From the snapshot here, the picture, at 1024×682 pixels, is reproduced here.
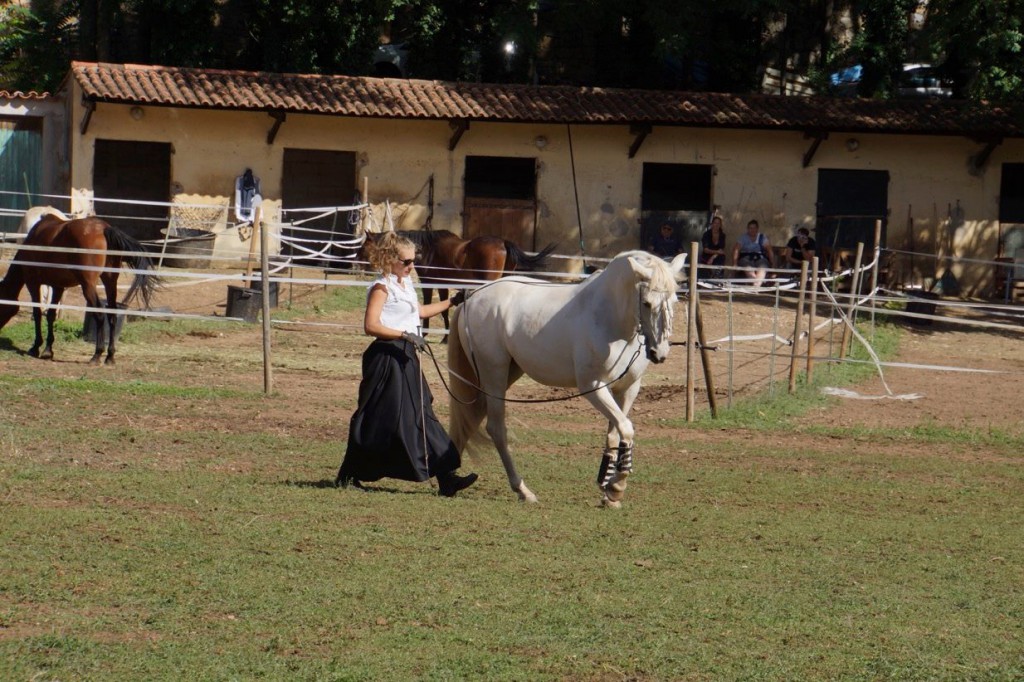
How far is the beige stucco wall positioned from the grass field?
50.8 ft

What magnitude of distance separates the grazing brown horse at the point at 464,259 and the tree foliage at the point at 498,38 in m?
10.2

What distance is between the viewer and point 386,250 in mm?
8164

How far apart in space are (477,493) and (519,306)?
4.04 ft

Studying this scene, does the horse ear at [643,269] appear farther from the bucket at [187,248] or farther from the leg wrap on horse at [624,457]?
the bucket at [187,248]

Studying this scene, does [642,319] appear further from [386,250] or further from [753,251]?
[753,251]

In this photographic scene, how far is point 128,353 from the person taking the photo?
15734 mm

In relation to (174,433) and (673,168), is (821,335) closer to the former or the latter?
(673,168)

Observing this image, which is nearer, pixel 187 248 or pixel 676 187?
pixel 187 248

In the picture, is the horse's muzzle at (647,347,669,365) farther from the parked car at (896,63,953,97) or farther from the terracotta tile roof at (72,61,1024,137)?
the parked car at (896,63,953,97)

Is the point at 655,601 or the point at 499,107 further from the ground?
the point at 499,107

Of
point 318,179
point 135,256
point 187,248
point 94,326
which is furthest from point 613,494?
point 318,179

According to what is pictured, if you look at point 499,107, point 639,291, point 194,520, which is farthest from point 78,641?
point 499,107

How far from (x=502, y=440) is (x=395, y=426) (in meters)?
0.83

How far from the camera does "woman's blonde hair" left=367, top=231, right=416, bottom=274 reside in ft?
26.8
